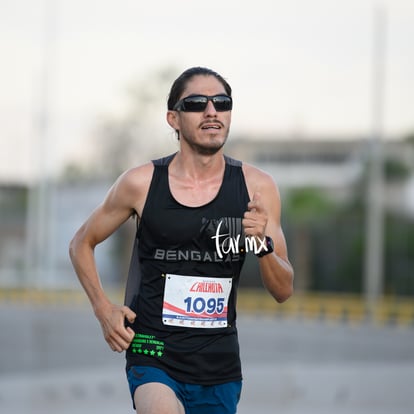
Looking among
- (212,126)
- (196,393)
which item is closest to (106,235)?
(212,126)

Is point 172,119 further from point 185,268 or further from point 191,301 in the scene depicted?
point 191,301

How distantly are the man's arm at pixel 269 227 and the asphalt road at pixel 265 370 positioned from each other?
5.77m

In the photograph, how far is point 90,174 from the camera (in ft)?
217

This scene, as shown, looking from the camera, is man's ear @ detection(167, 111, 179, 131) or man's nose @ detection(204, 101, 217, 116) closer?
man's nose @ detection(204, 101, 217, 116)

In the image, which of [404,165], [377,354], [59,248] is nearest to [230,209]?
[377,354]

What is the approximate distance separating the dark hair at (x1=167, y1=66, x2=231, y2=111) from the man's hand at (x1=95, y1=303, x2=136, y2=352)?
96 centimetres

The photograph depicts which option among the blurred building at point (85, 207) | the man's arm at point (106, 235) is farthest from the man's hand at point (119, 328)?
the blurred building at point (85, 207)

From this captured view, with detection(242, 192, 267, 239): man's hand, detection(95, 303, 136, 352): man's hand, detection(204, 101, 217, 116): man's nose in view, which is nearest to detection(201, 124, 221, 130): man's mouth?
detection(204, 101, 217, 116): man's nose

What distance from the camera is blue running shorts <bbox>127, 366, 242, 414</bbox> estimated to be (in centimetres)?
480

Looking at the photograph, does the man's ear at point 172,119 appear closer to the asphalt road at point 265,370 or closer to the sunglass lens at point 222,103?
the sunglass lens at point 222,103

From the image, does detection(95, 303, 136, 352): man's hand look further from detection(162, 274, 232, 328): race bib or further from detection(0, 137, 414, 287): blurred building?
detection(0, 137, 414, 287): blurred building

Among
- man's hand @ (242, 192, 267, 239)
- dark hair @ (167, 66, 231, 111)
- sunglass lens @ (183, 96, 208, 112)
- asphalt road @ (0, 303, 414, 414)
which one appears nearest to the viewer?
man's hand @ (242, 192, 267, 239)

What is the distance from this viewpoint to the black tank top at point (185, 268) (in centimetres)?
479

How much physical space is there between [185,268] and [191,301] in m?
0.15
